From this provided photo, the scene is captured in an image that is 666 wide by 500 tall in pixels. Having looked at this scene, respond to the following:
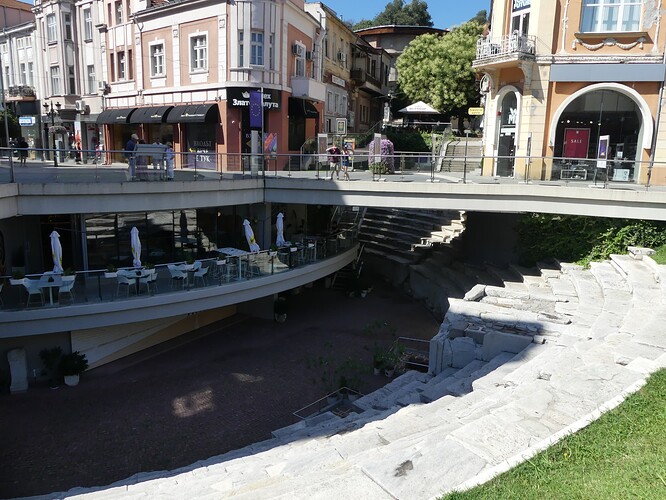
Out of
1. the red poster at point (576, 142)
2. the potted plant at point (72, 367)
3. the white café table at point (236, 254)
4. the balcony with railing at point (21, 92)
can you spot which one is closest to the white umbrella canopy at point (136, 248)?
the white café table at point (236, 254)

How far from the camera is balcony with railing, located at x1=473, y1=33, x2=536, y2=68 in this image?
73.4ft

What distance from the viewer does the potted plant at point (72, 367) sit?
15.6 m

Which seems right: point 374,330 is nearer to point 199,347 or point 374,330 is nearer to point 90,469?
point 199,347

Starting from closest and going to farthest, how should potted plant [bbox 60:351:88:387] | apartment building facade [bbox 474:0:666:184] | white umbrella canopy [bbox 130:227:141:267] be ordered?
potted plant [bbox 60:351:88:387]
white umbrella canopy [bbox 130:227:141:267]
apartment building facade [bbox 474:0:666:184]

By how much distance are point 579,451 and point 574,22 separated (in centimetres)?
2111

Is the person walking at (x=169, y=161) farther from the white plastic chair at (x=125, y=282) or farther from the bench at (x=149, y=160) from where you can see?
the white plastic chair at (x=125, y=282)

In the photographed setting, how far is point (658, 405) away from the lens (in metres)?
6.82

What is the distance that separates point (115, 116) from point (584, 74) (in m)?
25.2

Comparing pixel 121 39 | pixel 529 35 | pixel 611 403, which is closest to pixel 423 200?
pixel 529 35

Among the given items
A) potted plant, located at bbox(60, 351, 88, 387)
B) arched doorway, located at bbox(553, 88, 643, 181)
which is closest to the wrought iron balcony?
potted plant, located at bbox(60, 351, 88, 387)

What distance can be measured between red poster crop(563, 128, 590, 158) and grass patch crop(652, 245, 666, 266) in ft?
21.3

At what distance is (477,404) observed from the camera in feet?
29.5

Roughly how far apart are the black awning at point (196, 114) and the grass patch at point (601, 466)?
24.8m

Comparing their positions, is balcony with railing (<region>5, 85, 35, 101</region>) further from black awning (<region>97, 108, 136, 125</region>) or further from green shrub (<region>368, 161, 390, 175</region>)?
green shrub (<region>368, 161, 390, 175</region>)
